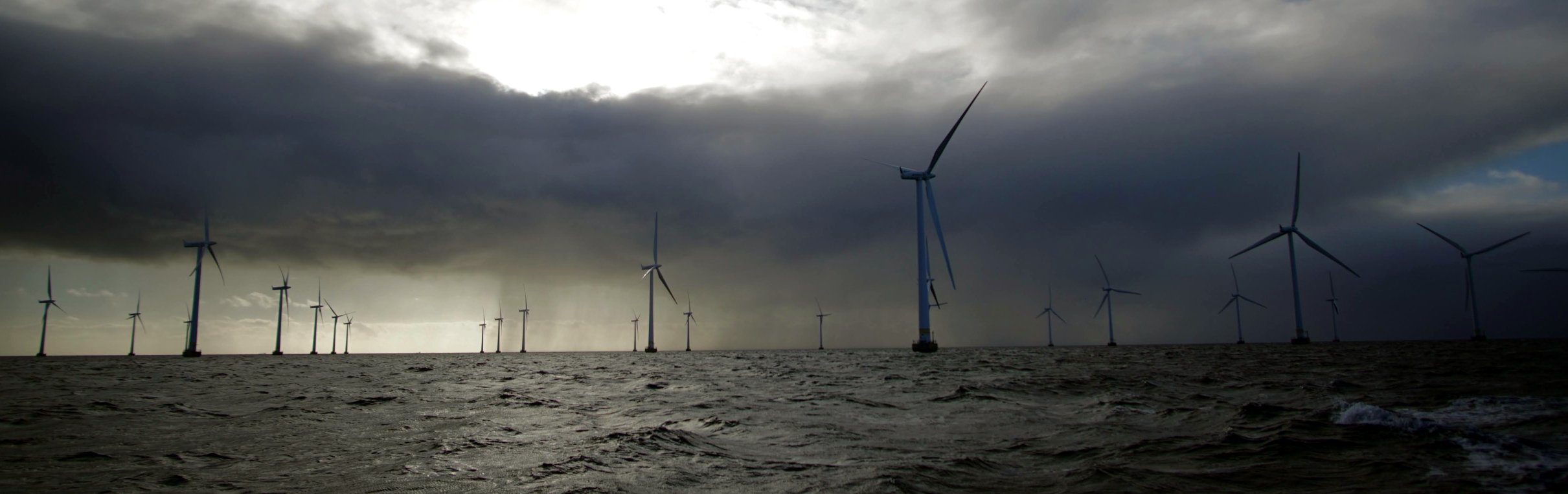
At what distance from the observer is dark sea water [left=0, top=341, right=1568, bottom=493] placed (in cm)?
1333

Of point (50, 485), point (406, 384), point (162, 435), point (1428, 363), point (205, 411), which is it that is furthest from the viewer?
point (1428, 363)

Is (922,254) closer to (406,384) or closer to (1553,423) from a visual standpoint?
(406,384)

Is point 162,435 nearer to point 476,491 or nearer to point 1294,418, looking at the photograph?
point 476,491

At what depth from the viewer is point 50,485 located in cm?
1268

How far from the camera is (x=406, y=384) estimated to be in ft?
144

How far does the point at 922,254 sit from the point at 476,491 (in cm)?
10960

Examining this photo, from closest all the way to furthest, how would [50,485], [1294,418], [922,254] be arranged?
[50,485], [1294,418], [922,254]

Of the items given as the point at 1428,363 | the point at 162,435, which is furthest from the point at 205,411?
the point at 1428,363

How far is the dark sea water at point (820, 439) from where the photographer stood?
1333 centimetres

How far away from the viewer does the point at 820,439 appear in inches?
756

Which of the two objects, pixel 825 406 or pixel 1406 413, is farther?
pixel 825 406

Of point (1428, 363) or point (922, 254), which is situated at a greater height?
point (922, 254)

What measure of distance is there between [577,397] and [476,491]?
2144 centimetres

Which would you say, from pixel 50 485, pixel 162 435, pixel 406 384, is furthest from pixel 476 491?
pixel 406 384
